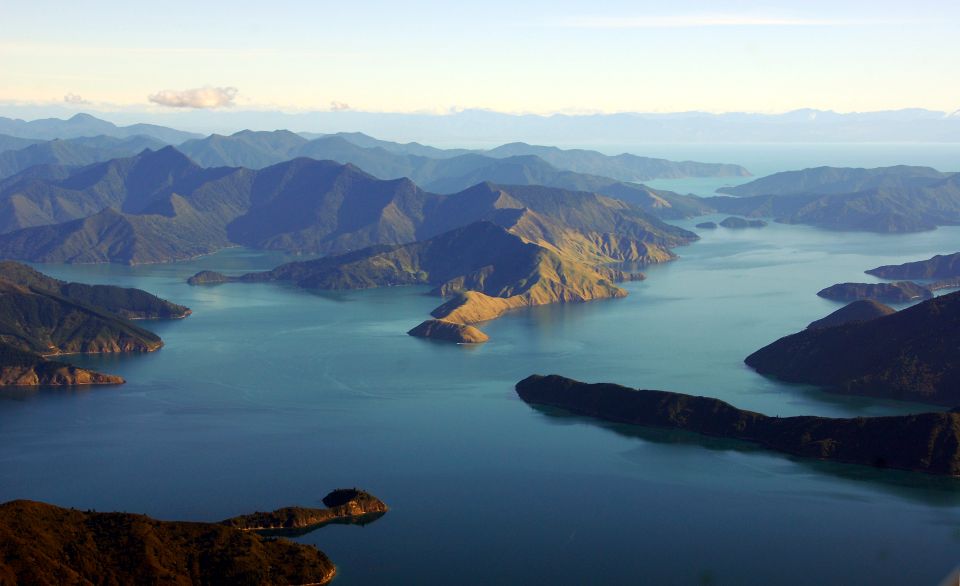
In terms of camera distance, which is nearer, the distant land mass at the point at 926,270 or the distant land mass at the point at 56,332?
the distant land mass at the point at 56,332

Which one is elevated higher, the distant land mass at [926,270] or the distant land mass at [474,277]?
the distant land mass at [926,270]

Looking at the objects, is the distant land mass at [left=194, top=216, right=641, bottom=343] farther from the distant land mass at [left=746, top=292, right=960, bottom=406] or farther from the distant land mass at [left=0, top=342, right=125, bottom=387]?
the distant land mass at [left=0, top=342, right=125, bottom=387]

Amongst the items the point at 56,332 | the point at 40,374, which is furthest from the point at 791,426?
the point at 56,332

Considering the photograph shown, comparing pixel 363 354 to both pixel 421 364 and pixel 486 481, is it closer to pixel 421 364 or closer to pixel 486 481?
pixel 421 364

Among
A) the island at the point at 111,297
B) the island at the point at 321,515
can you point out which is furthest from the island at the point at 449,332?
the island at the point at 321,515

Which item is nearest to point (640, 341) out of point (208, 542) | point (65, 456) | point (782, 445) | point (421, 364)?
point (421, 364)

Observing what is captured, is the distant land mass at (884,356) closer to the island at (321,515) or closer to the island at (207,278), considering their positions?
the island at (321,515)

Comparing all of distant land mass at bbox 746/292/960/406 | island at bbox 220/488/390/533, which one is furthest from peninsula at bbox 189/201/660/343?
island at bbox 220/488/390/533
